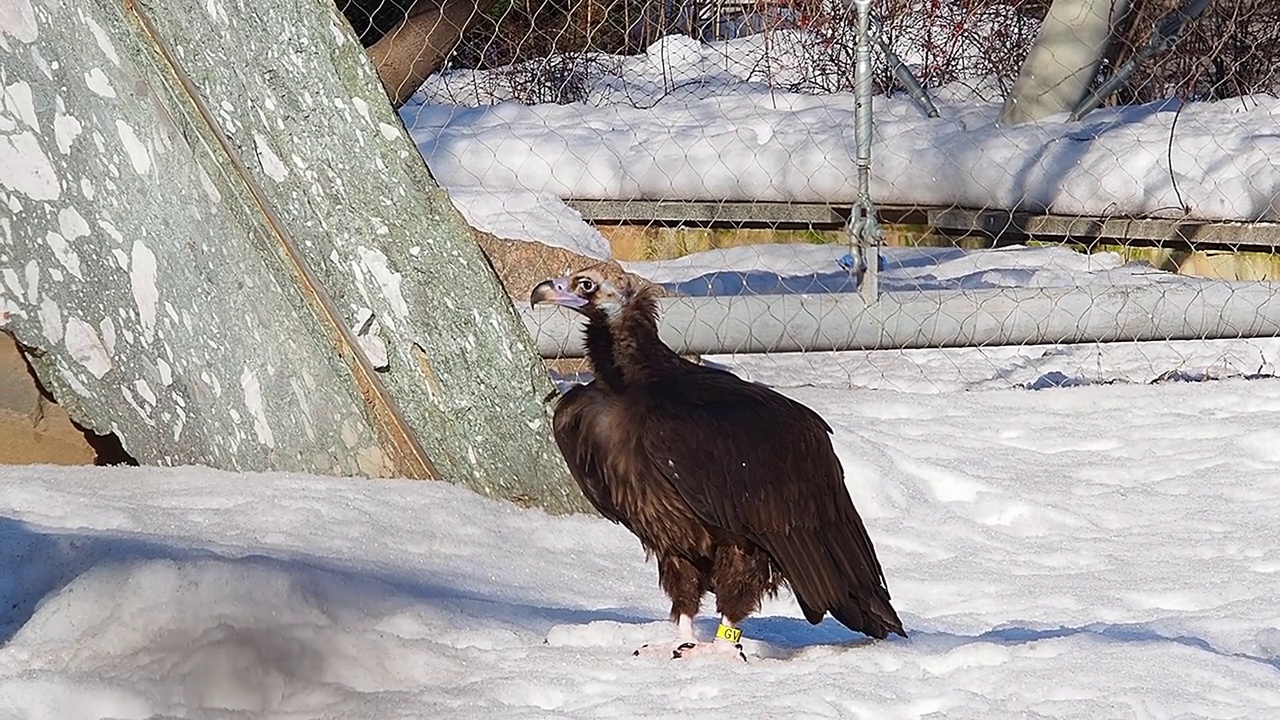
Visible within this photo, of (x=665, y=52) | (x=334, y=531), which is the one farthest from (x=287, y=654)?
(x=665, y=52)

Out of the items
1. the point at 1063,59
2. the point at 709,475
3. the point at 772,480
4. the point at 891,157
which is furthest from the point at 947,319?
the point at 1063,59

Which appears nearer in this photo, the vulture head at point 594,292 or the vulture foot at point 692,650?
the vulture foot at point 692,650

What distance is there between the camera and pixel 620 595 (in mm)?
3793

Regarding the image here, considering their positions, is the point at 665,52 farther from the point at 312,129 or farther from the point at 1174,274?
the point at 312,129

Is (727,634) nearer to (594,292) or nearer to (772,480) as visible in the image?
(772,480)

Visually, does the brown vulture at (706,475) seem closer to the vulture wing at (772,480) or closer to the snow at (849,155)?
the vulture wing at (772,480)

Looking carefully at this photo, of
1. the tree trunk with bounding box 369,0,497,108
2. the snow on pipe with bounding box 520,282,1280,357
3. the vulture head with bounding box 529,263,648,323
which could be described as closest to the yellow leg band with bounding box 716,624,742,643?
Result: the vulture head with bounding box 529,263,648,323

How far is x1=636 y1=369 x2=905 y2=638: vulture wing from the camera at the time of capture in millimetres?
2889

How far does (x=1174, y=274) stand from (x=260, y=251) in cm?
453

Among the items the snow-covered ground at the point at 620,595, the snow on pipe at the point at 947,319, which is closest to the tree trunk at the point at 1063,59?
the snow on pipe at the point at 947,319

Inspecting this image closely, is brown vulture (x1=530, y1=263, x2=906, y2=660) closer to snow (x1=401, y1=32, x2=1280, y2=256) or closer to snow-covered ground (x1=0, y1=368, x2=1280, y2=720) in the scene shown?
snow-covered ground (x1=0, y1=368, x2=1280, y2=720)

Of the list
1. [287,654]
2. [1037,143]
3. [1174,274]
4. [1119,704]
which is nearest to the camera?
[1119,704]

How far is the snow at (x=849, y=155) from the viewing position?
750 centimetres

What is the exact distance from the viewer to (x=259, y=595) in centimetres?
301
